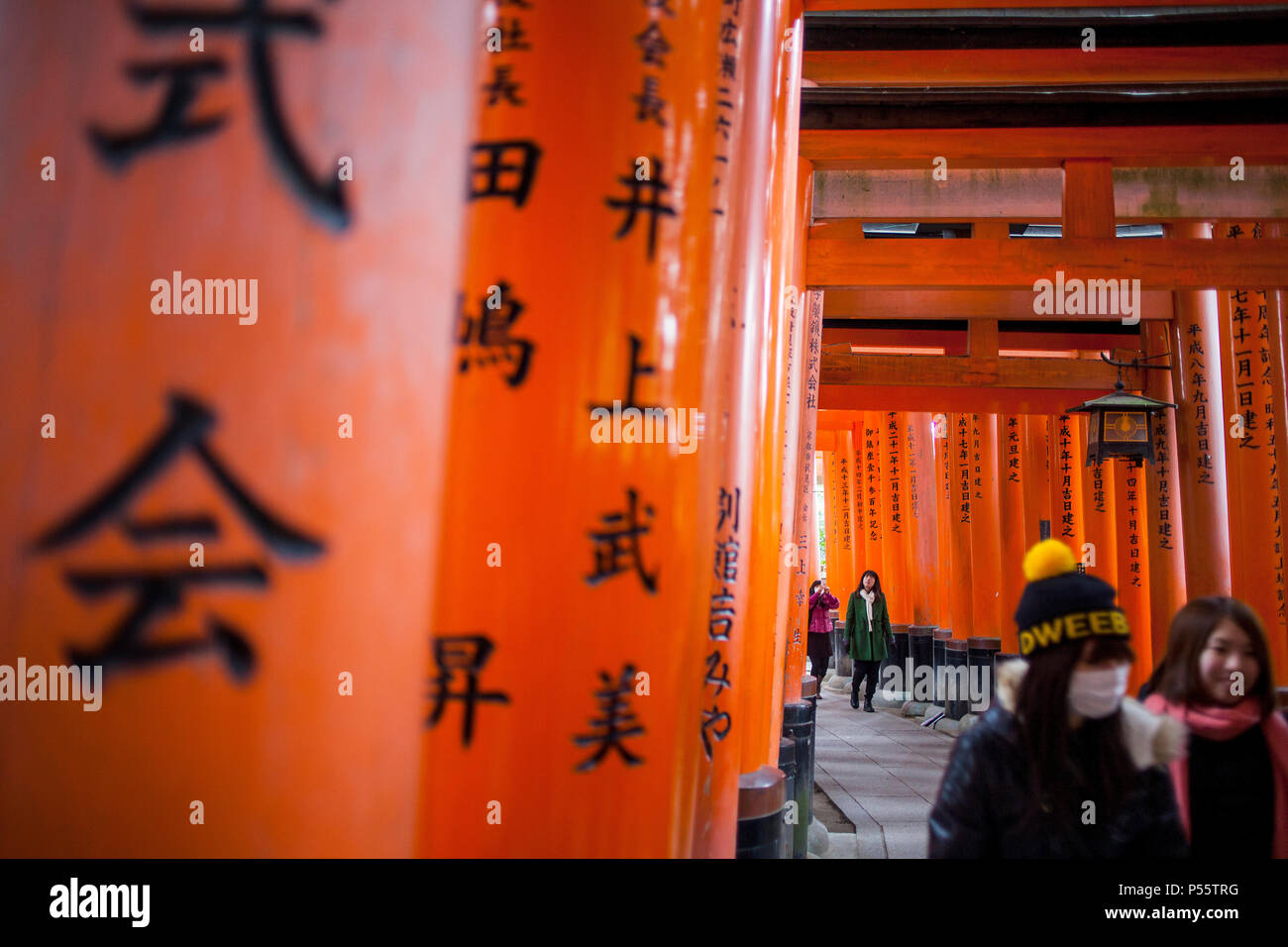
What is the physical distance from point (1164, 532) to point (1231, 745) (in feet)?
17.2

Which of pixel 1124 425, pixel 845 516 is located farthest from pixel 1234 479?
pixel 845 516

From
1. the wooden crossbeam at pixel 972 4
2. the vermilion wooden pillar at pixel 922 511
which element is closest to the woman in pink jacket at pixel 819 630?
the vermilion wooden pillar at pixel 922 511

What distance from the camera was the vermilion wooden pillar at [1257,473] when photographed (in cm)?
541

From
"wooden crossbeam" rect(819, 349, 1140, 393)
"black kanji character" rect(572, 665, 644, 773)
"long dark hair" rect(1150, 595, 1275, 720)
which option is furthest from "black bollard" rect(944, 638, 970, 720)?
"black kanji character" rect(572, 665, 644, 773)

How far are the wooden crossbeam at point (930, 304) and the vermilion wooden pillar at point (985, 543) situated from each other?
196 centimetres

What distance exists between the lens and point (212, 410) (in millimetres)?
794

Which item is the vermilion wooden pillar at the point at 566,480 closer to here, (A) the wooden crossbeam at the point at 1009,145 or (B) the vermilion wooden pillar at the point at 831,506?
(A) the wooden crossbeam at the point at 1009,145

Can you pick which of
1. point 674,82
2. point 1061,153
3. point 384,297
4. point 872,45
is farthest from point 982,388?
point 384,297

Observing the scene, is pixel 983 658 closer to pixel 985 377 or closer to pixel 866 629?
pixel 866 629

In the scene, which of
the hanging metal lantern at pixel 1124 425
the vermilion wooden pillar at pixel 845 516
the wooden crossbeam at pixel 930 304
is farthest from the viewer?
the vermilion wooden pillar at pixel 845 516

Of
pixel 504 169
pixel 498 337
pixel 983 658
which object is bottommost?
pixel 983 658

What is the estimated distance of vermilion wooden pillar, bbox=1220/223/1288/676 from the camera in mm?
5414

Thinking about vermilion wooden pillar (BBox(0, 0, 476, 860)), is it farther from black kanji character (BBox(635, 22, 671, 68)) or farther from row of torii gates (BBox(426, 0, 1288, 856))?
black kanji character (BBox(635, 22, 671, 68))
